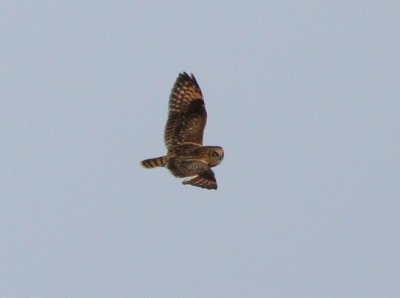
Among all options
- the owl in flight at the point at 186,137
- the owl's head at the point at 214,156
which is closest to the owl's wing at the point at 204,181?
the owl in flight at the point at 186,137

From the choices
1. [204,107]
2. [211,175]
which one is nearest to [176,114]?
[204,107]

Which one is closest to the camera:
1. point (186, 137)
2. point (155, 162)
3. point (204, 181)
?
point (204, 181)

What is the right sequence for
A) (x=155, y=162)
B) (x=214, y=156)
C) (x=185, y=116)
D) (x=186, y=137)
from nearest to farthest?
(x=214, y=156), (x=155, y=162), (x=186, y=137), (x=185, y=116)

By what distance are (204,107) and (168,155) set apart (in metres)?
1.38

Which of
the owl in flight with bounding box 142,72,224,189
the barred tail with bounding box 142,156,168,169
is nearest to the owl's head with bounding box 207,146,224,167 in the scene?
the owl in flight with bounding box 142,72,224,189

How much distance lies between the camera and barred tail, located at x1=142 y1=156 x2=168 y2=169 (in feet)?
82.9

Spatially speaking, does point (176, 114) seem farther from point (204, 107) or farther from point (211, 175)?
point (211, 175)

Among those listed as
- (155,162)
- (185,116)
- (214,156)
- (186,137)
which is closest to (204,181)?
(214,156)

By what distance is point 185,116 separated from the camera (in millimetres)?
25734

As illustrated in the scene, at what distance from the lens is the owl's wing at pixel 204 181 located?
24.0 metres

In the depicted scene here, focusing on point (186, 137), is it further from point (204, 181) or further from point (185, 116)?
point (204, 181)

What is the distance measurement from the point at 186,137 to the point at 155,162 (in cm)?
89

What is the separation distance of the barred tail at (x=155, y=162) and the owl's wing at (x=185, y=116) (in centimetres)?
35

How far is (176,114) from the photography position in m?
25.8
